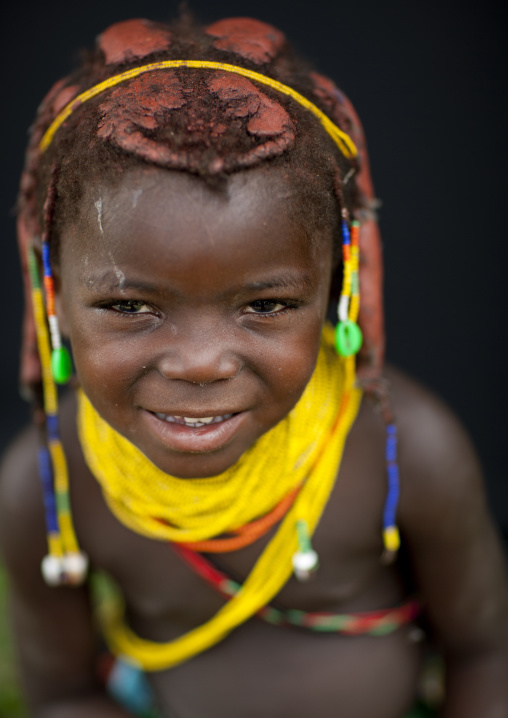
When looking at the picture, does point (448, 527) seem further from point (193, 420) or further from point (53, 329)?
point (53, 329)

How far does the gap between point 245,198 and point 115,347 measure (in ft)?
0.99

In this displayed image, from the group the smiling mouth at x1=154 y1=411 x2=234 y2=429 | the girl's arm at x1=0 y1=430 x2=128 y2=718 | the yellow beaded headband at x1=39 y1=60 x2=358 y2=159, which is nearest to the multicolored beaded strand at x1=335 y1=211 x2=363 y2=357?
the yellow beaded headband at x1=39 y1=60 x2=358 y2=159

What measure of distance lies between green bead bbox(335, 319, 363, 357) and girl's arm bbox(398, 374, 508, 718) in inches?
10.6

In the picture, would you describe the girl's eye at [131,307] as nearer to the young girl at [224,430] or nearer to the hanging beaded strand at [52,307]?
the young girl at [224,430]

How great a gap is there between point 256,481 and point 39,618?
2.12ft

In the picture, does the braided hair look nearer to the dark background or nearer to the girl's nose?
the girl's nose

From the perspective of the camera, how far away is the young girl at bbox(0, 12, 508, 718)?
44.3 inches

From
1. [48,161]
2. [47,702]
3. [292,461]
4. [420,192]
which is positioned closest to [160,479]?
[292,461]

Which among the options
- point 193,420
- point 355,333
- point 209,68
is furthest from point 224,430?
point 209,68

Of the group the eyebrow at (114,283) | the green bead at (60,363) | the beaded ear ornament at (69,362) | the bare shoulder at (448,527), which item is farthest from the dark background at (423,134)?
the eyebrow at (114,283)

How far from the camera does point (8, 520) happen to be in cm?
166

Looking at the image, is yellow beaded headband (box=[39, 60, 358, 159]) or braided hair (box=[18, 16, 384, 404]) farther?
yellow beaded headband (box=[39, 60, 358, 159])

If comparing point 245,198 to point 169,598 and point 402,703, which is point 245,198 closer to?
point 169,598

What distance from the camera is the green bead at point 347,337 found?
53.4 inches
